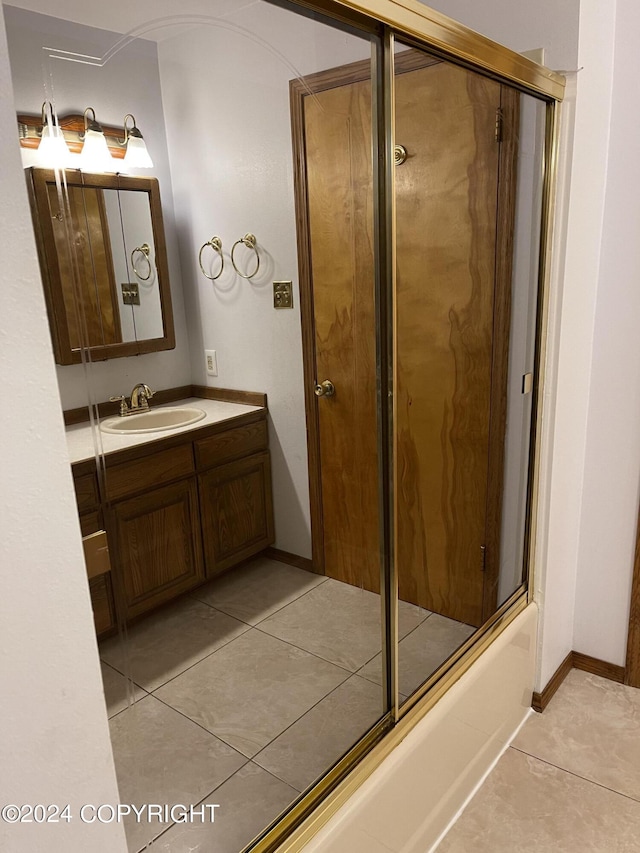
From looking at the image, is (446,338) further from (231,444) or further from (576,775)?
(576,775)

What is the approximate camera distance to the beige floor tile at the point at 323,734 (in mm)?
1464

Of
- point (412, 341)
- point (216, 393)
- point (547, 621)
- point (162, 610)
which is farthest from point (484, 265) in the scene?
point (162, 610)

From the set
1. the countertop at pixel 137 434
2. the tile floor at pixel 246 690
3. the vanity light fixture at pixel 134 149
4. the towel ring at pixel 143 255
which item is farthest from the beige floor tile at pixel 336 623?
the vanity light fixture at pixel 134 149

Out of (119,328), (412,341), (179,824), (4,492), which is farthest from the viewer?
(412,341)

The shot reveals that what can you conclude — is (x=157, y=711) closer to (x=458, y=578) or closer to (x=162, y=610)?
(x=162, y=610)

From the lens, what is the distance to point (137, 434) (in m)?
1.23

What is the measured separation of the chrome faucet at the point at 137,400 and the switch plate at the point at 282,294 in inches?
22.2

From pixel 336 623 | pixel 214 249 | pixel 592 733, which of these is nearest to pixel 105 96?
pixel 214 249

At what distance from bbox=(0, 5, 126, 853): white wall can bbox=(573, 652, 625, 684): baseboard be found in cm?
204

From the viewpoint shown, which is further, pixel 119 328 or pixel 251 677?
pixel 251 677

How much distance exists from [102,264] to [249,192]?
1.77 ft

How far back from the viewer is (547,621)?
2133mm

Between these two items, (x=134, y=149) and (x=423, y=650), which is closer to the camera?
(x=134, y=149)

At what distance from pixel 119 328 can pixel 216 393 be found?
318 millimetres
